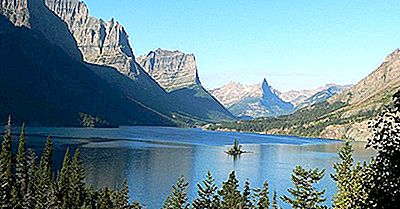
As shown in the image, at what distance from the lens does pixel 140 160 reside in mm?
198000

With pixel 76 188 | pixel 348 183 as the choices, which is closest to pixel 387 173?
pixel 348 183

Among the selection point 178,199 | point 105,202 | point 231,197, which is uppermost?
point 231,197

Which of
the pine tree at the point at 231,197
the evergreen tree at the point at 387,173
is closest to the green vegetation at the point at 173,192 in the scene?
the pine tree at the point at 231,197

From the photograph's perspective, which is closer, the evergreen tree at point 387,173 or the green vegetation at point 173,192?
the evergreen tree at point 387,173

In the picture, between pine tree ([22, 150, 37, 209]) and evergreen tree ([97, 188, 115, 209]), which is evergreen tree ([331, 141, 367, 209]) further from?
pine tree ([22, 150, 37, 209])

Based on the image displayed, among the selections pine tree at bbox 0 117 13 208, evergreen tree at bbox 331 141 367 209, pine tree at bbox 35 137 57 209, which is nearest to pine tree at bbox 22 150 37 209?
pine tree at bbox 35 137 57 209

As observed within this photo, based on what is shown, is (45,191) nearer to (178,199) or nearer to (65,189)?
(65,189)

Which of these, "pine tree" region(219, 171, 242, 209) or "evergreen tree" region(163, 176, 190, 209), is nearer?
"pine tree" region(219, 171, 242, 209)

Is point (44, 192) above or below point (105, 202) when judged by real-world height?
above

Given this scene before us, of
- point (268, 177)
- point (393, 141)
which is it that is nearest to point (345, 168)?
point (393, 141)

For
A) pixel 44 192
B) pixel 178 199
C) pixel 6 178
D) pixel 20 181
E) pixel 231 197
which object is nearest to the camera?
pixel 231 197

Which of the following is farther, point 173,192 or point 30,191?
point 173,192

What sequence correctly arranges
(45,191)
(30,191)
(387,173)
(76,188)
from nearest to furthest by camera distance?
(387,173) → (45,191) → (30,191) → (76,188)

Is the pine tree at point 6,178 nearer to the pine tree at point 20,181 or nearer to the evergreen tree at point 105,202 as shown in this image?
the pine tree at point 20,181
